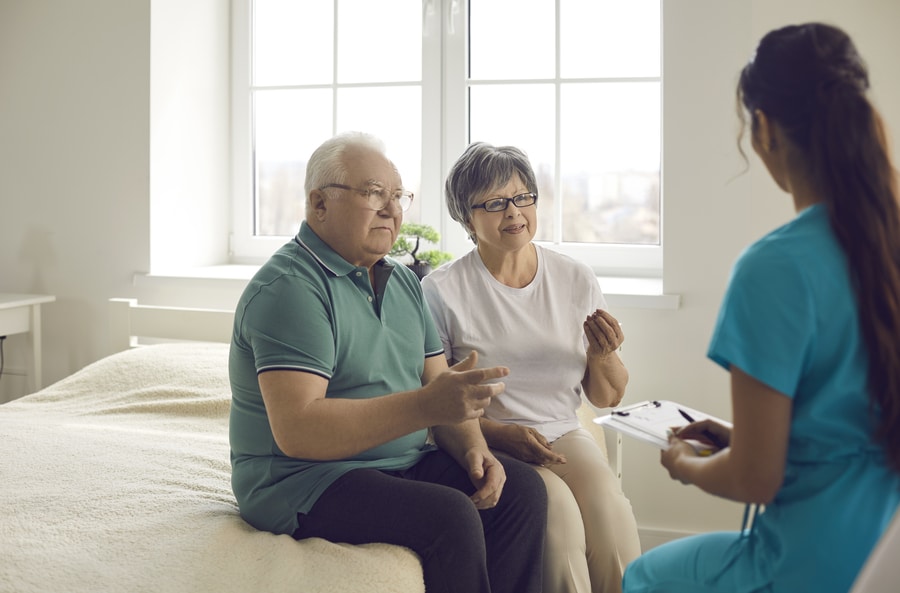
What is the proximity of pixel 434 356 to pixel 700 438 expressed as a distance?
2.19ft

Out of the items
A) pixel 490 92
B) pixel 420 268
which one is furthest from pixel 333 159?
pixel 490 92

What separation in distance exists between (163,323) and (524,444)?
156cm

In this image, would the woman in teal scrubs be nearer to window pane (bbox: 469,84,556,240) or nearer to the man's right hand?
the man's right hand

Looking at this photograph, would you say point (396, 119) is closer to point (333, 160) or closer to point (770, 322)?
point (333, 160)

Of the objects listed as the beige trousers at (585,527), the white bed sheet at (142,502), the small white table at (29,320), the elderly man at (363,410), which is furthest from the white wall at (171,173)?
the elderly man at (363,410)

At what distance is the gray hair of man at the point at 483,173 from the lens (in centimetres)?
207

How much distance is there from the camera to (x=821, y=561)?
107cm

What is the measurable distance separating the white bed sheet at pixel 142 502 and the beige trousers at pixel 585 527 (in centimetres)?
37

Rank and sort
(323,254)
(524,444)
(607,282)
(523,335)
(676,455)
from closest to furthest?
(676,455) < (323,254) < (524,444) < (523,335) < (607,282)

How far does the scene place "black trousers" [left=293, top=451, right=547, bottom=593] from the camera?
1.50 meters

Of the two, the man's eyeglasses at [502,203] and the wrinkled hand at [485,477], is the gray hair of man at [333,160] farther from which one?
the wrinkled hand at [485,477]

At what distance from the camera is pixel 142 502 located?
1769 mm

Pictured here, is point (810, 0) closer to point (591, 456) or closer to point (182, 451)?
point (591, 456)

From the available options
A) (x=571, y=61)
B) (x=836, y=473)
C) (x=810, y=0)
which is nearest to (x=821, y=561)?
(x=836, y=473)
